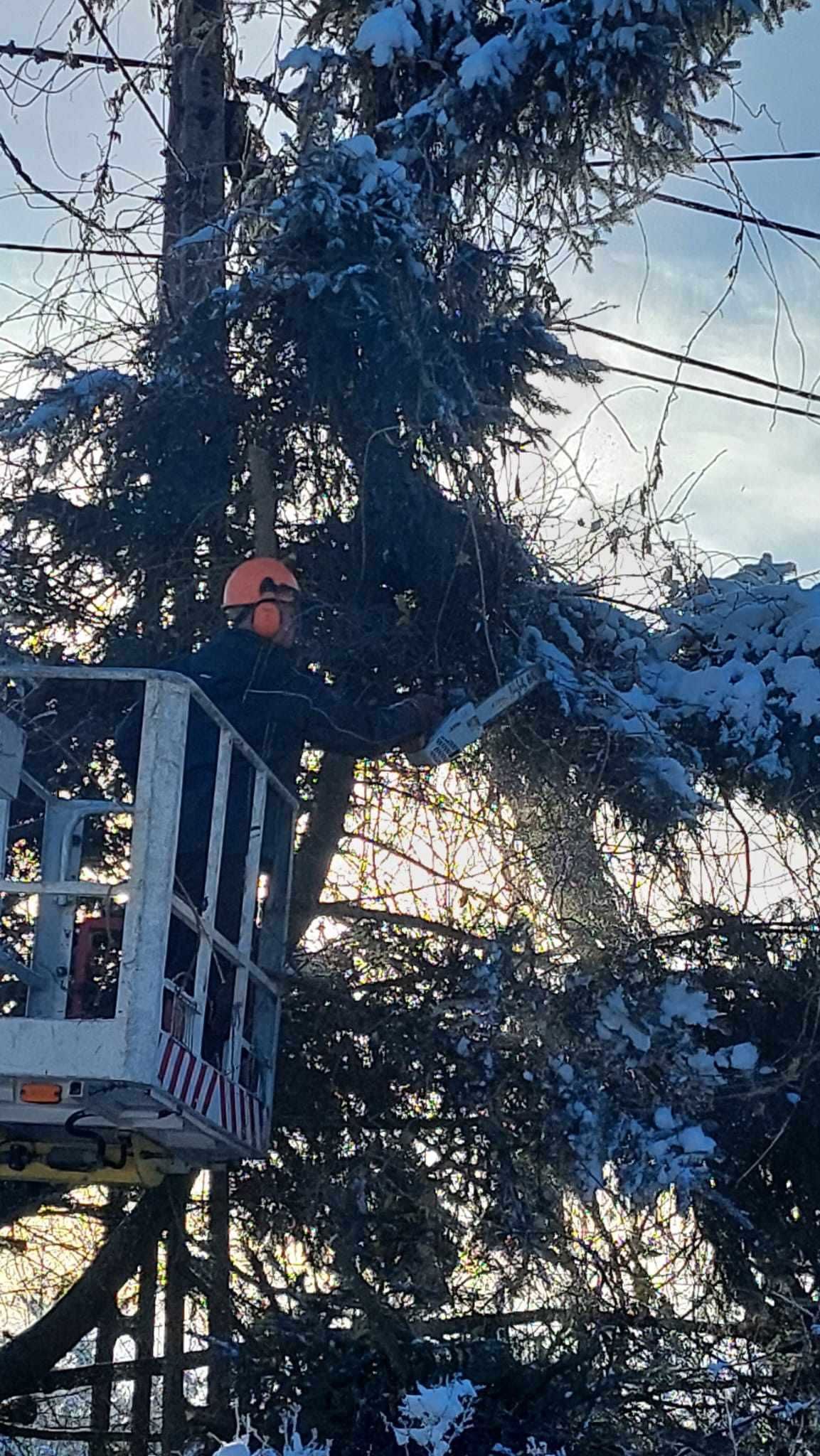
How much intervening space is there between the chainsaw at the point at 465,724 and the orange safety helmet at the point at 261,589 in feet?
2.78

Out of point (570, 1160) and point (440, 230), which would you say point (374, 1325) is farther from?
point (440, 230)

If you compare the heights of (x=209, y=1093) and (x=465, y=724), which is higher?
(x=465, y=724)

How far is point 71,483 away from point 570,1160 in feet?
12.7

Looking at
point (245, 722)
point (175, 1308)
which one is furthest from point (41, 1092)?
point (175, 1308)

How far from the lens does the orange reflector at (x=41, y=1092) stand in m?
5.20

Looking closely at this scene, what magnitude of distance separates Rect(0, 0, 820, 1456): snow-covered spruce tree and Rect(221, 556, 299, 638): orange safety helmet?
767 mm

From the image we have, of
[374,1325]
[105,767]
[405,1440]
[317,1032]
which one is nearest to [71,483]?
[105,767]

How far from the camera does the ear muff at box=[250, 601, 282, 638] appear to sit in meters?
6.91

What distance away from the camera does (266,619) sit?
6.95m

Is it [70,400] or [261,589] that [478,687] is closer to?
[261,589]

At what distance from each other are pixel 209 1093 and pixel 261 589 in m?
2.15

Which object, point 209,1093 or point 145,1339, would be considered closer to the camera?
point 209,1093

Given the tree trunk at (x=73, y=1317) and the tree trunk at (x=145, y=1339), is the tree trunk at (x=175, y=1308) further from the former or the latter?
→ the tree trunk at (x=73, y=1317)

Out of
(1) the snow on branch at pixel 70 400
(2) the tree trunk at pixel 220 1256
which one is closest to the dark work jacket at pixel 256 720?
(1) the snow on branch at pixel 70 400
